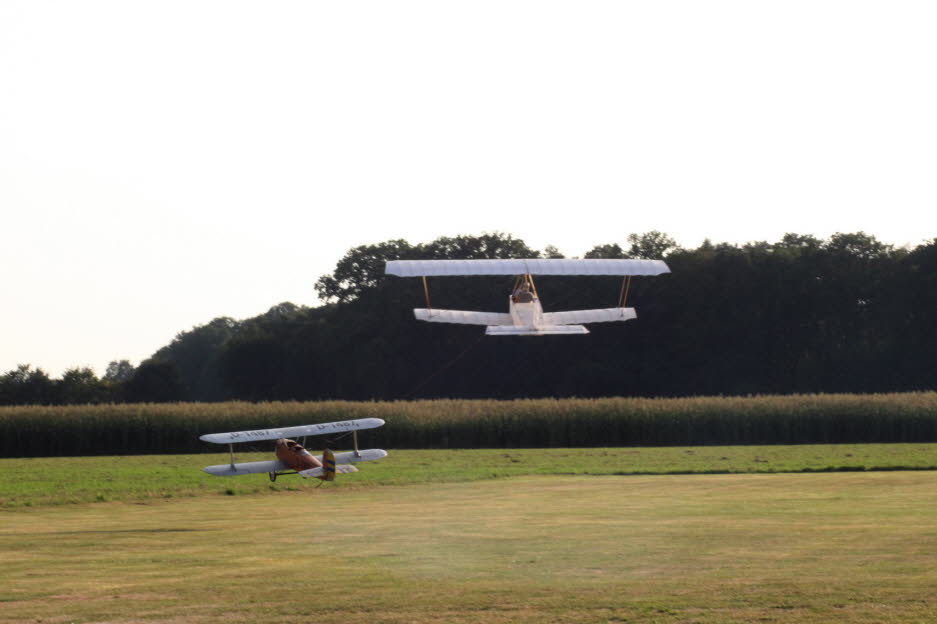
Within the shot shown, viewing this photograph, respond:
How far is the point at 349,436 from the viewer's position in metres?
52.2

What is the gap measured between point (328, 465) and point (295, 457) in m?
2.25

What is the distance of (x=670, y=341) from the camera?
8588 centimetres

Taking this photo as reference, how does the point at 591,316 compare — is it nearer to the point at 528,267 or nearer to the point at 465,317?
the point at 528,267

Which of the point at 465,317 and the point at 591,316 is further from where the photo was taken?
the point at 591,316

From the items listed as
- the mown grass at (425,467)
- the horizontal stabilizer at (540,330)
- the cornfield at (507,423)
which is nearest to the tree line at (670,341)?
the cornfield at (507,423)

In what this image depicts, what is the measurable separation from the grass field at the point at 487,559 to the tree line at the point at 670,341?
57.8 m

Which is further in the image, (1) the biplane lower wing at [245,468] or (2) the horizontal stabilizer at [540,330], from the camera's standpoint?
(2) the horizontal stabilizer at [540,330]

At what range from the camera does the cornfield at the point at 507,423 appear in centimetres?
5262

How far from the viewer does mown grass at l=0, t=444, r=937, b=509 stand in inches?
1225

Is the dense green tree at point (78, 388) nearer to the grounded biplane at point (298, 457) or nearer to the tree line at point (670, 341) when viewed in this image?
the tree line at point (670, 341)

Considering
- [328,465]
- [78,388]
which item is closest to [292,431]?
[328,465]

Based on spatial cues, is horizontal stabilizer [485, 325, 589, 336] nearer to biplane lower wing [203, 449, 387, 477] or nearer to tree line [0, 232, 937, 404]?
biplane lower wing [203, 449, 387, 477]

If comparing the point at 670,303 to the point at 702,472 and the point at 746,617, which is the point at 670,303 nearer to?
the point at 702,472

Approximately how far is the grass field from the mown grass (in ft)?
12.0
